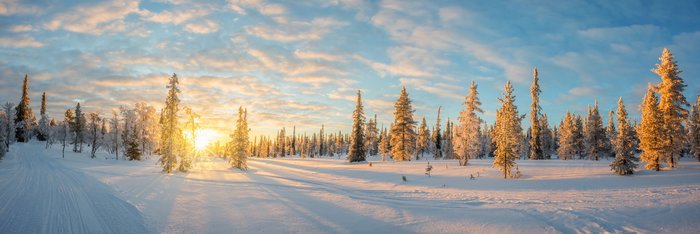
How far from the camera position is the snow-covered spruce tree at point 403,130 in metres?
49.9

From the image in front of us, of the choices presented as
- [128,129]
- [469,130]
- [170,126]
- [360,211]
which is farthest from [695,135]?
[128,129]

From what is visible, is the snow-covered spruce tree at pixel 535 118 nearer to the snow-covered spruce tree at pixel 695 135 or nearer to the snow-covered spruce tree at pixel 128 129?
the snow-covered spruce tree at pixel 695 135

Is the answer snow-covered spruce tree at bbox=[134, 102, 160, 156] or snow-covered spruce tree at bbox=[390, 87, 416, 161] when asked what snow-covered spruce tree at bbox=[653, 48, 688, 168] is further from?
snow-covered spruce tree at bbox=[134, 102, 160, 156]

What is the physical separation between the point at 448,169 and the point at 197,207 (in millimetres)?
25327

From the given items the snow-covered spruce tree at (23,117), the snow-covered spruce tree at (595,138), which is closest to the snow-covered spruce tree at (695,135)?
the snow-covered spruce tree at (595,138)

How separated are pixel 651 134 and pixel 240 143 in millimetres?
43753

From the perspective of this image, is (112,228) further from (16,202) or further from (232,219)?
(16,202)

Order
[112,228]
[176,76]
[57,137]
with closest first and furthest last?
[112,228] < [176,76] < [57,137]

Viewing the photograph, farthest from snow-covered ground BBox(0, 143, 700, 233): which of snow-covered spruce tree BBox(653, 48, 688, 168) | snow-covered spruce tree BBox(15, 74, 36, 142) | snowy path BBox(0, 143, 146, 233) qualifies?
snow-covered spruce tree BBox(15, 74, 36, 142)

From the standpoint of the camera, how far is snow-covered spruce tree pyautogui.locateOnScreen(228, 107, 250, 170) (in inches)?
1670

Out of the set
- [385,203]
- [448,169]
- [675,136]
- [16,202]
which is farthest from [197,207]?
[675,136]

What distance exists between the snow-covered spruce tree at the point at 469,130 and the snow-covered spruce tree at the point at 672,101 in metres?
16.5

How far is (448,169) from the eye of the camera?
3262 centimetres

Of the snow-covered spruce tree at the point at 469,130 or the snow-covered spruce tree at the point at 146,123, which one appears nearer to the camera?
the snow-covered spruce tree at the point at 469,130
